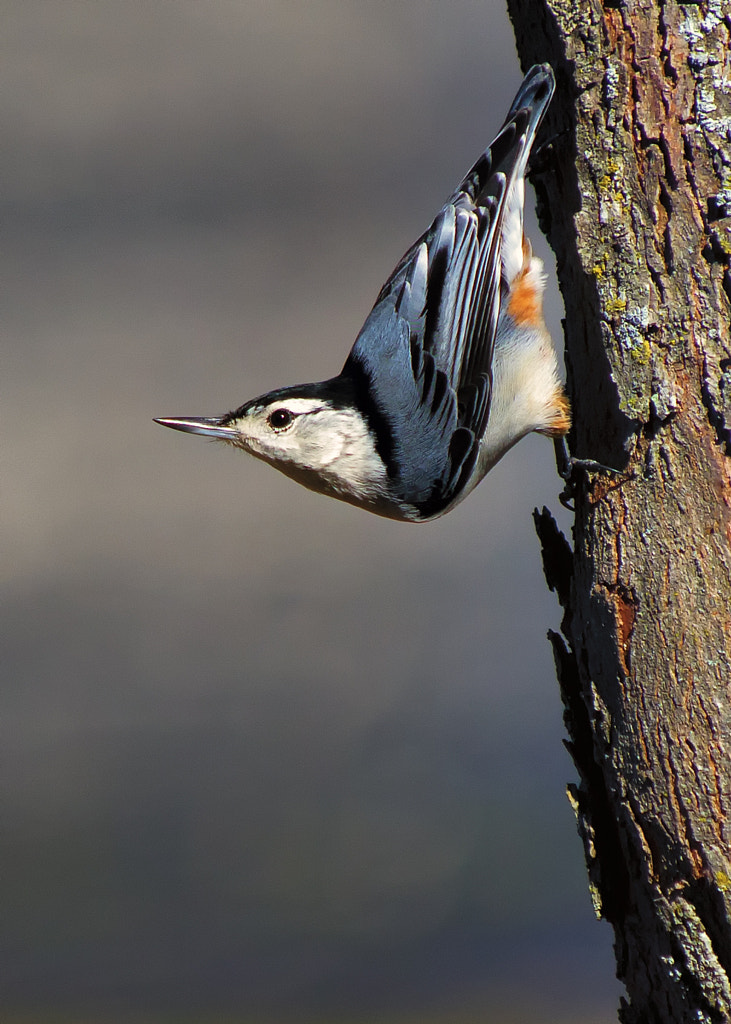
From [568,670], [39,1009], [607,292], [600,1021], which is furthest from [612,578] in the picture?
[39,1009]

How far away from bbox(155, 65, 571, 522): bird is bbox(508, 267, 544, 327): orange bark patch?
49mm

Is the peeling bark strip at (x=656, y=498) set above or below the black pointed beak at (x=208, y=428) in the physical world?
below

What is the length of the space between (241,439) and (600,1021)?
2427 mm

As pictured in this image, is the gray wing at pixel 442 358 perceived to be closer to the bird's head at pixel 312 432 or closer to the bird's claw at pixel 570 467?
the bird's head at pixel 312 432

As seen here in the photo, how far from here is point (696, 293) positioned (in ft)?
5.98

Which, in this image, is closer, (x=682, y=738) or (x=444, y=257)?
(x=682, y=738)

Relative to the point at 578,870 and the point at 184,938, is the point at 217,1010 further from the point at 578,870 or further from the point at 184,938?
the point at 578,870

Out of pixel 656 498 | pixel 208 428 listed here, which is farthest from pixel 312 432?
pixel 656 498

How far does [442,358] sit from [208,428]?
18.5 inches

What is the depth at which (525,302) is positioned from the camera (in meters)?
2.50

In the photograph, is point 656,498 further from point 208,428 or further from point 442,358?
point 208,428

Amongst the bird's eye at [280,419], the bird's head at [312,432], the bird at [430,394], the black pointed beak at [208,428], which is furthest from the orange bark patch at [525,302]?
the black pointed beak at [208,428]

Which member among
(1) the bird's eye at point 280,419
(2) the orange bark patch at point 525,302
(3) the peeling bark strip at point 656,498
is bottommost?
(3) the peeling bark strip at point 656,498

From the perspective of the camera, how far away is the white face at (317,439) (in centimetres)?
239
